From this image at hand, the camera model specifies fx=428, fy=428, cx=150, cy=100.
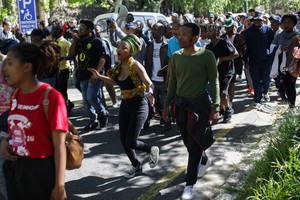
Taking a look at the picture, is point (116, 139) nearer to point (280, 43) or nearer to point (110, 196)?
point (110, 196)

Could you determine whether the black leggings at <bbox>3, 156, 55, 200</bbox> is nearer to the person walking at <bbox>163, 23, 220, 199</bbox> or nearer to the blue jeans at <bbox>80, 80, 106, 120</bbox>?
the person walking at <bbox>163, 23, 220, 199</bbox>

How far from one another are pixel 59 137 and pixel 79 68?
460cm

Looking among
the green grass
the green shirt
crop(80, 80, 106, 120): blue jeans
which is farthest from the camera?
crop(80, 80, 106, 120): blue jeans

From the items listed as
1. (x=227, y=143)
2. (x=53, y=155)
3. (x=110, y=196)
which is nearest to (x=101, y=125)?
(x=227, y=143)

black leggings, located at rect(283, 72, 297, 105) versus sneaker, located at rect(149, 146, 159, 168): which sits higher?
black leggings, located at rect(283, 72, 297, 105)

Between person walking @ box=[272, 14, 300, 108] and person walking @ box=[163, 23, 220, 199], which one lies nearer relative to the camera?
person walking @ box=[163, 23, 220, 199]

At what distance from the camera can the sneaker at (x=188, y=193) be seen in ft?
13.9

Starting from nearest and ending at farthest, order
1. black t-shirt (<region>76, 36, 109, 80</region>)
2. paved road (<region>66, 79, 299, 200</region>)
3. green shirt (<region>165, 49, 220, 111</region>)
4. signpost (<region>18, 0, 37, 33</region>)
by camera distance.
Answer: green shirt (<region>165, 49, 220, 111</region>) < paved road (<region>66, 79, 299, 200</region>) < black t-shirt (<region>76, 36, 109, 80</region>) < signpost (<region>18, 0, 37, 33</region>)

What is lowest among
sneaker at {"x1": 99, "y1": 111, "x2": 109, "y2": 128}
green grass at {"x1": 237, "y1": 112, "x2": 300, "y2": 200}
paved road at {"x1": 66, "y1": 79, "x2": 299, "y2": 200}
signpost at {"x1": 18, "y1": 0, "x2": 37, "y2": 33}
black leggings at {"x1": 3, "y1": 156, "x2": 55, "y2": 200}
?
paved road at {"x1": 66, "y1": 79, "x2": 299, "y2": 200}

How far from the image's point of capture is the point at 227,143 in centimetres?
614

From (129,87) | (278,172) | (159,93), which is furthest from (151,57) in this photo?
(278,172)

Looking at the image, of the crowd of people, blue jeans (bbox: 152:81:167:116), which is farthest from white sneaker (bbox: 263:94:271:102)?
blue jeans (bbox: 152:81:167:116)

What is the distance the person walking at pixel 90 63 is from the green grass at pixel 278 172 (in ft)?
9.96

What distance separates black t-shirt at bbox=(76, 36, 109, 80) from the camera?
22.2 feet
